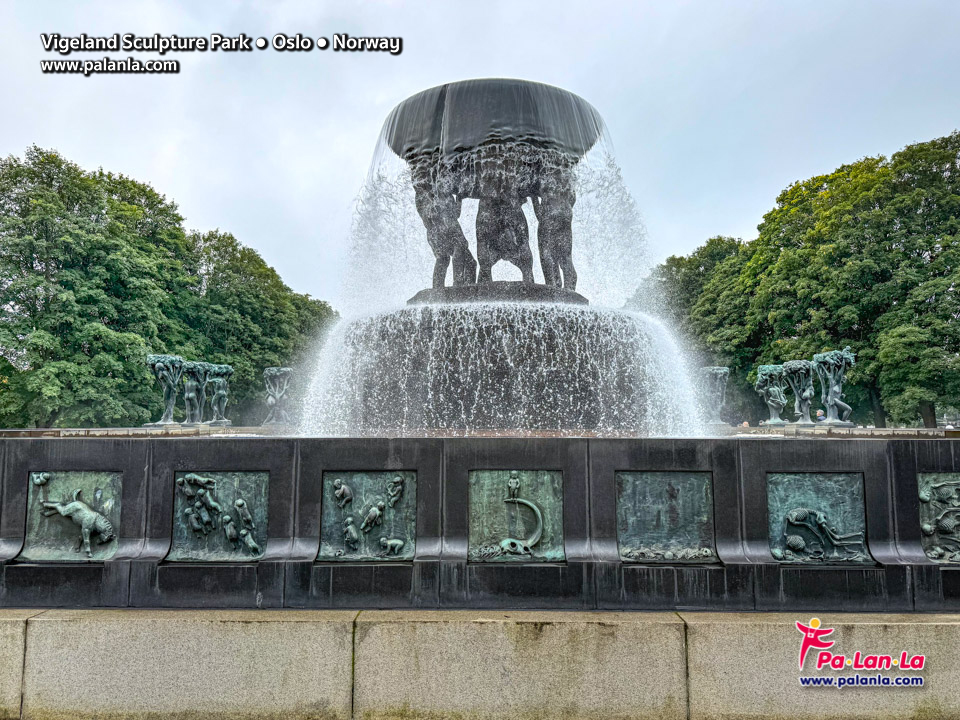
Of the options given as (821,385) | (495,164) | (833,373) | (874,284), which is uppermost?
(874,284)

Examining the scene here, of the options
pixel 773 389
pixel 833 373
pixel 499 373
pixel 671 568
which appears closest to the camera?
pixel 671 568

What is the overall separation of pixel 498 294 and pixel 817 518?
6134mm

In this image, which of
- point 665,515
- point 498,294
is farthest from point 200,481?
point 498,294

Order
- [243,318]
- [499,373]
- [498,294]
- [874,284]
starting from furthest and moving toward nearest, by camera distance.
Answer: [243,318]
[874,284]
[498,294]
[499,373]

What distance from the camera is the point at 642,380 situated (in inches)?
380

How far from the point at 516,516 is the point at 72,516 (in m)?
3.15

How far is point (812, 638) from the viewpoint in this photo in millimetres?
4344

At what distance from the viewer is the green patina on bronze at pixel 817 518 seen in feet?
16.0

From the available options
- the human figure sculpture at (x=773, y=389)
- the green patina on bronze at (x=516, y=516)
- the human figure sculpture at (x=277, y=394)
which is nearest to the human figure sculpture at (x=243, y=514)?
the green patina on bronze at (x=516, y=516)

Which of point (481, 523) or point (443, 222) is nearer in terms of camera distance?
point (481, 523)

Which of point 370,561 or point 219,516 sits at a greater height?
point 219,516

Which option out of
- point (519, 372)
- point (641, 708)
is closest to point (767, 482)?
point (641, 708)

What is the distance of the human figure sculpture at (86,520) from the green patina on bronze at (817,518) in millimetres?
4718

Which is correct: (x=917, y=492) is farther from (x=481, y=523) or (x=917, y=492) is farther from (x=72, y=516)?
(x=72, y=516)
